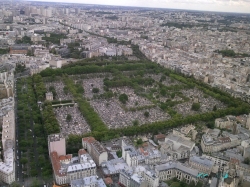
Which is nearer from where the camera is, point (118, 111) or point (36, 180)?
point (36, 180)

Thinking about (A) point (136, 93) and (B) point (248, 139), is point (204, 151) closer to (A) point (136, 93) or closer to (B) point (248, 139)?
(B) point (248, 139)

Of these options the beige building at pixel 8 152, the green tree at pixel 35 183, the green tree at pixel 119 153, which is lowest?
the green tree at pixel 35 183

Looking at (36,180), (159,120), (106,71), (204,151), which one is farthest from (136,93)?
(36,180)

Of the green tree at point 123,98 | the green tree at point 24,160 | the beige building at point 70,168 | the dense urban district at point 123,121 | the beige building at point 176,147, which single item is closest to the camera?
the beige building at point 70,168

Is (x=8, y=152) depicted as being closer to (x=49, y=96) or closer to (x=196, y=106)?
(x=49, y=96)

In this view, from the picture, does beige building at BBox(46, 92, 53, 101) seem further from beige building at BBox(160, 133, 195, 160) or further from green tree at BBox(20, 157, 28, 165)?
beige building at BBox(160, 133, 195, 160)

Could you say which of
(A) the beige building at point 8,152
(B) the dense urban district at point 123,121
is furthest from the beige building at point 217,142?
(A) the beige building at point 8,152

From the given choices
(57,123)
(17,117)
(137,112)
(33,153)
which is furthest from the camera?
(137,112)

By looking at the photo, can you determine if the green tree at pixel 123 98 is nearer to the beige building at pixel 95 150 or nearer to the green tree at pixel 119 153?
the beige building at pixel 95 150
